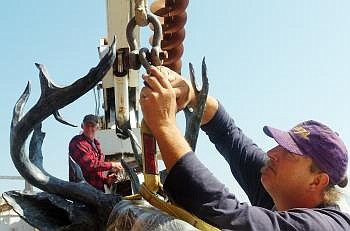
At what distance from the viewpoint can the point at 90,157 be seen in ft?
21.9

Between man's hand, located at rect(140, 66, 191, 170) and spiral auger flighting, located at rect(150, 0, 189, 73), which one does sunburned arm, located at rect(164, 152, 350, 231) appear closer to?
man's hand, located at rect(140, 66, 191, 170)

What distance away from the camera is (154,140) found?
2369 millimetres

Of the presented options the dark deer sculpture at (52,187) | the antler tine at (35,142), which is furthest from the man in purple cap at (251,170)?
the antler tine at (35,142)

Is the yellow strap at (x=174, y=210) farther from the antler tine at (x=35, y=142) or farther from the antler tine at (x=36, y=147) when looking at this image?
the antler tine at (x=36, y=147)

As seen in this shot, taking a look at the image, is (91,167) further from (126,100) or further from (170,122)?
(170,122)

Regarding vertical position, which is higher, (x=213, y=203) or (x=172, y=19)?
(x=172, y=19)

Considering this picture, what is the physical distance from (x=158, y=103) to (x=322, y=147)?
0.77 metres

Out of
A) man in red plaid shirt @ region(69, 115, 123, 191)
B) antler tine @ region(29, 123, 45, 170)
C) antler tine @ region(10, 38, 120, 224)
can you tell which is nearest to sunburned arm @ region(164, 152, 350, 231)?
antler tine @ region(10, 38, 120, 224)

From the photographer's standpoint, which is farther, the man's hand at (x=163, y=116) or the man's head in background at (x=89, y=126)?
the man's head in background at (x=89, y=126)

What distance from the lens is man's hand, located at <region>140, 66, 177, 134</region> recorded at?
7.27ft

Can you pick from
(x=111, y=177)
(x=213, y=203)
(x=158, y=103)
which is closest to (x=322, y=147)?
(x=213, y=203)

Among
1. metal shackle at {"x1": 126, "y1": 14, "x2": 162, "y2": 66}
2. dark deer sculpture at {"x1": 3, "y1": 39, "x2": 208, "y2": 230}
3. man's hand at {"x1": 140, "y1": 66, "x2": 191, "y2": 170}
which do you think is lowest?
dark deer sculpture at {"x1": 3, "y1": 39, "x2": 208, "y2": 230}

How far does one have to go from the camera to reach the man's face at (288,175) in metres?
2.56

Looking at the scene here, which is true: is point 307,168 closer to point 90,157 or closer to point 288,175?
point 288,175
